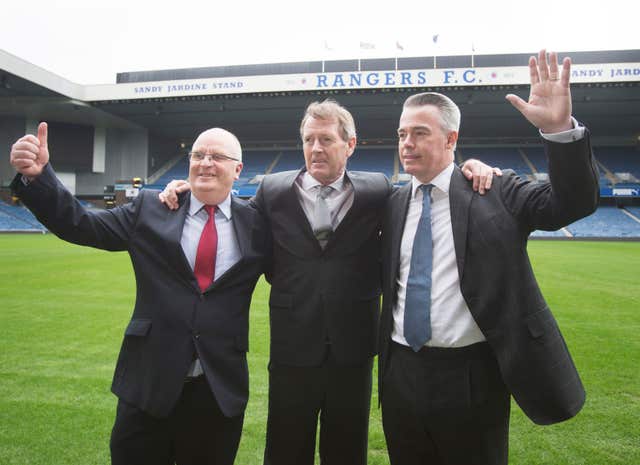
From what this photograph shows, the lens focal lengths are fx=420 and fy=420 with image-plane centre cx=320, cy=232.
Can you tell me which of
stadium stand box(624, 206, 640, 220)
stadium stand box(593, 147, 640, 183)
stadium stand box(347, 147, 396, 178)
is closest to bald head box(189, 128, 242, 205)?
stadium stand box(347, 147, 396, 178)

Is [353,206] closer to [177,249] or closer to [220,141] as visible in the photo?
[220,141]

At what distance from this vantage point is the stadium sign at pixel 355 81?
26.6 m

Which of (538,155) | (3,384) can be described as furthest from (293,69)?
(3,384)

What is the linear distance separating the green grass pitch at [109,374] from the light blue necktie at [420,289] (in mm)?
1515

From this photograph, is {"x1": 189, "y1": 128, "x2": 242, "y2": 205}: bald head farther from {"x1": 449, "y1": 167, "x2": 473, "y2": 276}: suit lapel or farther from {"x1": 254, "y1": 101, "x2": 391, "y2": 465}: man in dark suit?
{"x1": 449, "y1": 167, "x2": 473, "y2": 276}: suit lapel

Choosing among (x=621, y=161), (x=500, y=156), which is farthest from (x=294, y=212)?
(x=621, y=161)

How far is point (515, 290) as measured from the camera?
2.02 metres

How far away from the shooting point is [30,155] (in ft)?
6.69

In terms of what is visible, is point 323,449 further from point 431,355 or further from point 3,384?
point 3,384

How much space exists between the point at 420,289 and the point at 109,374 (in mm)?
3950

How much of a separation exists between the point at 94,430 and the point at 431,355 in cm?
290

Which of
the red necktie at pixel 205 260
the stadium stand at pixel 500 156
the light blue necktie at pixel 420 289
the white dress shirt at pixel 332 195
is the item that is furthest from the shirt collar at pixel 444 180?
the stadium stand at pixel 500 156

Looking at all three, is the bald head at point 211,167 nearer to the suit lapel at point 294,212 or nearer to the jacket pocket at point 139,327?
the suit lapel at point 294,212

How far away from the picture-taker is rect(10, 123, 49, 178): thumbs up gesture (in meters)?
2.01
